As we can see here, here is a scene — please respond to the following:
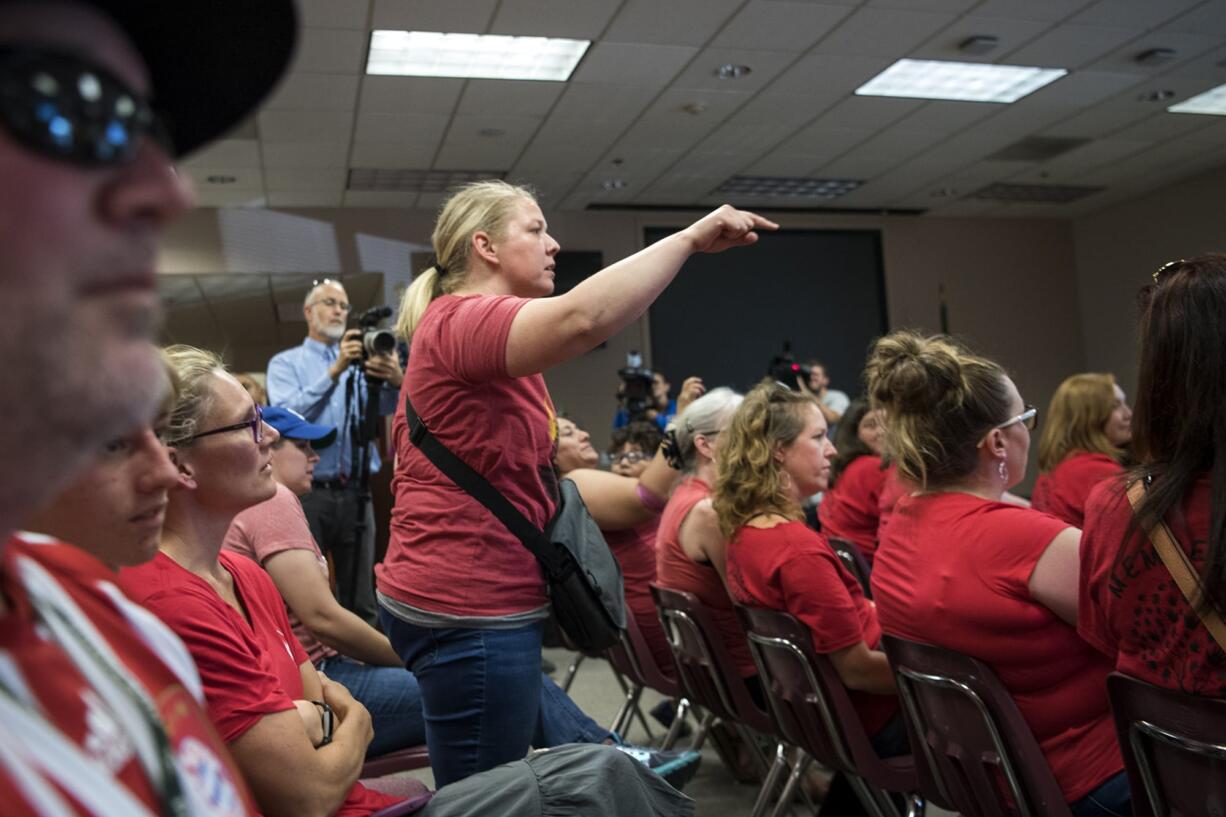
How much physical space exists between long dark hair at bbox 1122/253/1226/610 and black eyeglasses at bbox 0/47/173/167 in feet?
4.37

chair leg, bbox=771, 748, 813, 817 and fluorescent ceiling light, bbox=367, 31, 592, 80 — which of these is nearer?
chair leg, bbox=771, 748, 813, 817

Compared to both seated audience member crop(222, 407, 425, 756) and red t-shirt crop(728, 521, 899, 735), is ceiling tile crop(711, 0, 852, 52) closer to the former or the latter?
red t-shirt crop(728, 521, 899, 735)

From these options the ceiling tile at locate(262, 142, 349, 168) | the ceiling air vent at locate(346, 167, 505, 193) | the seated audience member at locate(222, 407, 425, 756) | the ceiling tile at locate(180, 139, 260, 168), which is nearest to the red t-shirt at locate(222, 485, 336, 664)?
the seated audience member at locate(222, 407, 425, 756)

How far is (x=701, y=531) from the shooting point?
274cm

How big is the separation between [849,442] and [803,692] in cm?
195

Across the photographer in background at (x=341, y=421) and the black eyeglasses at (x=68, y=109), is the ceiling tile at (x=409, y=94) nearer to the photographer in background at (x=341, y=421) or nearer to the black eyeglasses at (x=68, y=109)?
the photographer in background at (x=341, y=421)

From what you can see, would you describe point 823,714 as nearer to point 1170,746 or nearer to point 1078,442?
point 1170,746

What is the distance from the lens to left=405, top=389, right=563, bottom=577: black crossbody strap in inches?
63.7

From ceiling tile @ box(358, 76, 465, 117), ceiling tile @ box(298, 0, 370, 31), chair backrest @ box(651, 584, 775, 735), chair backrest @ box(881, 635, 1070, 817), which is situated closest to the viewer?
chair backrest @ box(881, 635, 1070, 817)

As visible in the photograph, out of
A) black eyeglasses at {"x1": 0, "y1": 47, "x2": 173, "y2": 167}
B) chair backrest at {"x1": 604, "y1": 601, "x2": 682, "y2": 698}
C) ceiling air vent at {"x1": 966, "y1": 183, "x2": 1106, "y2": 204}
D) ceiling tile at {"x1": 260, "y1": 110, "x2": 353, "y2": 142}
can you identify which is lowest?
chair backrest at {"x1": 604, "y1": 601, "x2": 682, "y2": 698}

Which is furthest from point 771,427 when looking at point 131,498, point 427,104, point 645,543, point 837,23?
point 427,104

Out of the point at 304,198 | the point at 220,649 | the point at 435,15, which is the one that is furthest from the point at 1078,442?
the point at 304,198

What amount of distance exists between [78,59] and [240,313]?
11836 millimetres

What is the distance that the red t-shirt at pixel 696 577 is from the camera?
9.07 ft
